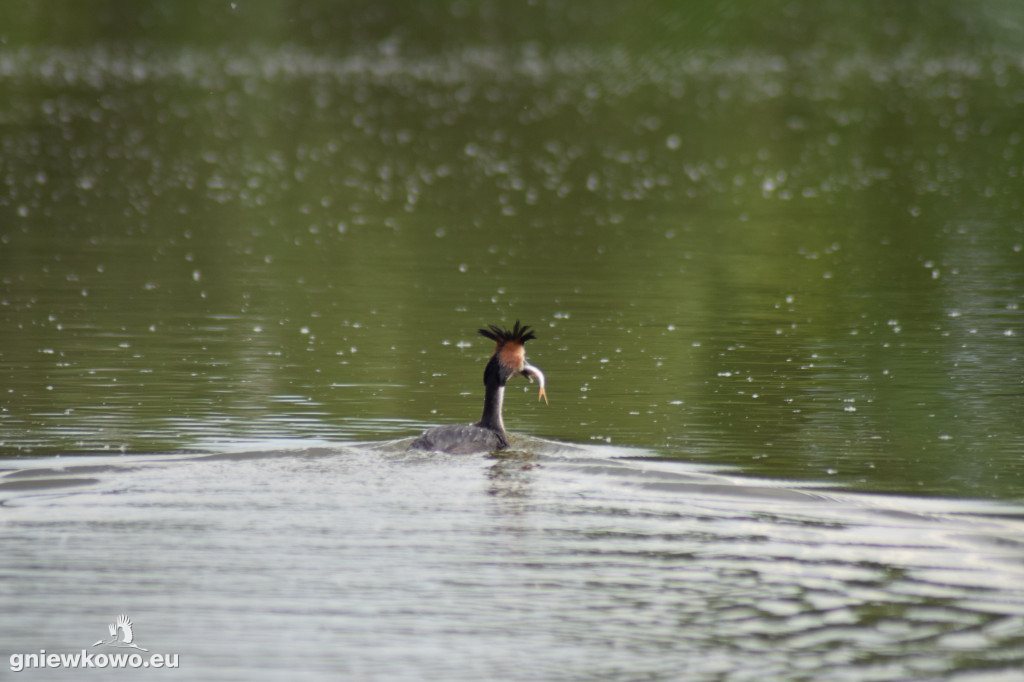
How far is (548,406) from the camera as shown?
→ 13156mm

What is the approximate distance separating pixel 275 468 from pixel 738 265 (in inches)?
527

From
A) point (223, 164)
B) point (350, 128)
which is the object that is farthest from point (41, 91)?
point (223, 164)

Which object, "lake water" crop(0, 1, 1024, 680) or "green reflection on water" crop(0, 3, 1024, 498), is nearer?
"lake water" crop(0, 1, 1024, 680)

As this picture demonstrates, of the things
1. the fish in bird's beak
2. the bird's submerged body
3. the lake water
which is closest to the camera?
the lake water

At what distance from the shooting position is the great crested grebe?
1081 cm

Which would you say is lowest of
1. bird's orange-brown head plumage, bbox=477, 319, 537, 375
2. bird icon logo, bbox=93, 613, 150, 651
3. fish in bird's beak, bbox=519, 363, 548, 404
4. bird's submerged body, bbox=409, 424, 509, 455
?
bird icon logo, bbox=93, 613, 150, 651

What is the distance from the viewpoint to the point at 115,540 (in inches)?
320

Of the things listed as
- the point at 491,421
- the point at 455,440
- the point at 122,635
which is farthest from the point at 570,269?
the point at 122,635

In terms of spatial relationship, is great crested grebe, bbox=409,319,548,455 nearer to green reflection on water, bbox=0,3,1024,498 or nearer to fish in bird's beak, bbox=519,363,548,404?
fish in bird's beak, bbox=519,363,548,404

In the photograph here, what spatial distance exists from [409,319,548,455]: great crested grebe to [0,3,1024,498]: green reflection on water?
0.94 metres

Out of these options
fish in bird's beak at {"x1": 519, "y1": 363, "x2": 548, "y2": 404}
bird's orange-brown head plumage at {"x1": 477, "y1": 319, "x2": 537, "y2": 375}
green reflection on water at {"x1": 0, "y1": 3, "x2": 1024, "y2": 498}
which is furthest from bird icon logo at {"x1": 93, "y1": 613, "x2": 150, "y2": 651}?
bird's orange-brown head plumage at {"x1": 477, "y1": 319, "x2": 537, "y2": 375}

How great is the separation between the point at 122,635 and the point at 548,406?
688 cm

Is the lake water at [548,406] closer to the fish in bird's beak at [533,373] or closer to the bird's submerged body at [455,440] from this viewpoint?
the bird's submerged body at [455,440]

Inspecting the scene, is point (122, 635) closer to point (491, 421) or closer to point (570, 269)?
point (491, 421)
